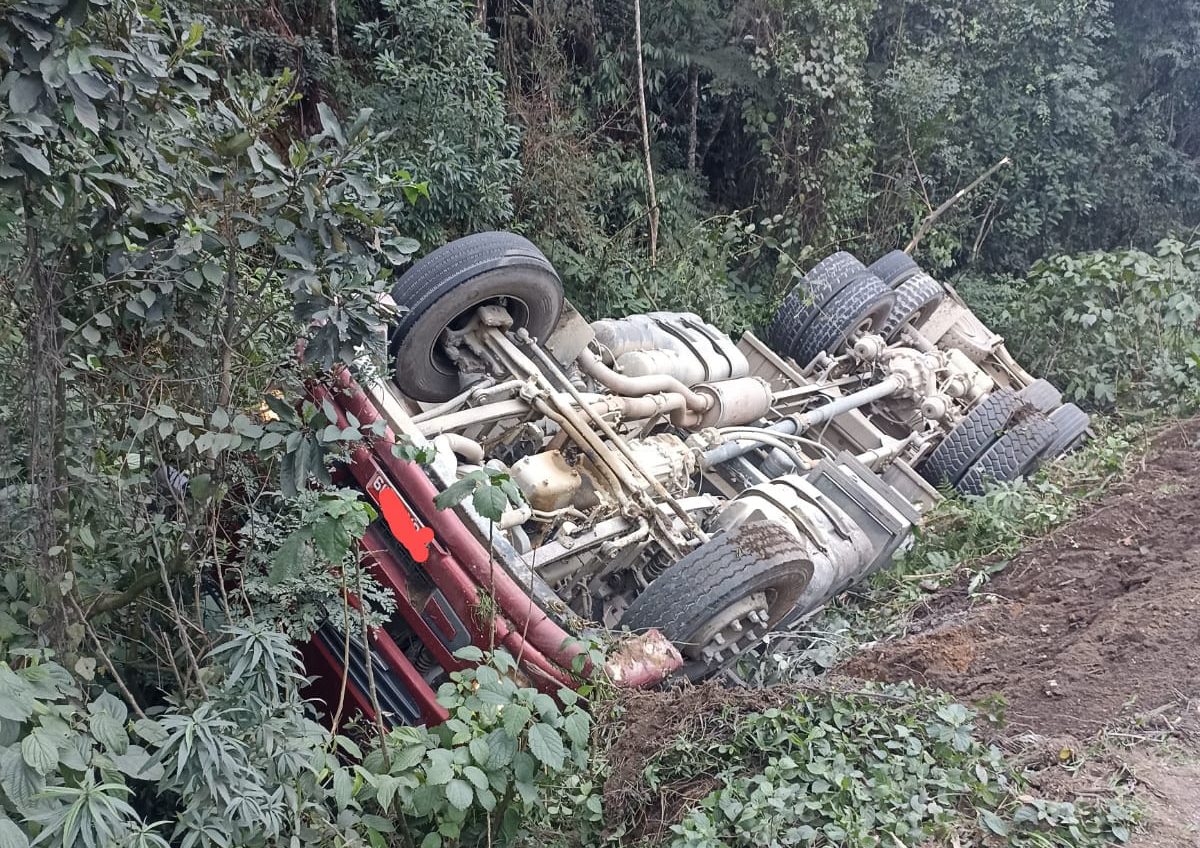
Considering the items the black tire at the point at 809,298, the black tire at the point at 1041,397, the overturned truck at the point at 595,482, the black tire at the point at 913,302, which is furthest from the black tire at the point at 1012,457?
the black tire at the point at 809,298

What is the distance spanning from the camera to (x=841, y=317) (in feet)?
22.7

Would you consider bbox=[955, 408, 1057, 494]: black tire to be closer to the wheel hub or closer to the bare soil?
the bare soil

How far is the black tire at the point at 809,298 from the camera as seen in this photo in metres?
Answer: 7.07

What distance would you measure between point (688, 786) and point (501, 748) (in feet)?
2.38

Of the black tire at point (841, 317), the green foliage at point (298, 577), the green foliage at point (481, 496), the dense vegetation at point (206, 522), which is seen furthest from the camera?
the black tire at point (841, 317)

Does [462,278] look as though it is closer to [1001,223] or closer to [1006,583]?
[1006,583]

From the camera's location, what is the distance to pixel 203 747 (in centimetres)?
228

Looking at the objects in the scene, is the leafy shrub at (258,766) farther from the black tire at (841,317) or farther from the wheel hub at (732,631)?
the black tire at (841,317)

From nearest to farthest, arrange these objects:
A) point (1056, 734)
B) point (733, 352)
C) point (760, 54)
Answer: point (1056, 734), point (733, 352), point (760, 54)

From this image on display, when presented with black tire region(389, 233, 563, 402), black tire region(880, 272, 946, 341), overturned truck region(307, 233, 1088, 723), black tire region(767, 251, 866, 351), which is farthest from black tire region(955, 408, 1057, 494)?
black tire region(389, 233, 563, 402)

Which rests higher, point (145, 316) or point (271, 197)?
point (271, 197)

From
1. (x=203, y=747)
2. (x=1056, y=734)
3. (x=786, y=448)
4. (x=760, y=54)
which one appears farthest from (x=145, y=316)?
(x=760, y=54)

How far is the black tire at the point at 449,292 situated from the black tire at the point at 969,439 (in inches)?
130

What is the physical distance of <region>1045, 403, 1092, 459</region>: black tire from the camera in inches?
256
